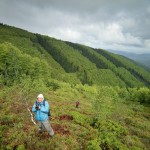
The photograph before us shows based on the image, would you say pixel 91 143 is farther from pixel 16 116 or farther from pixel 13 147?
pixel 16 116

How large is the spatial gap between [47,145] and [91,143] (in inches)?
127

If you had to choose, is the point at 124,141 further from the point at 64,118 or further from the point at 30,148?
the point at 30,148

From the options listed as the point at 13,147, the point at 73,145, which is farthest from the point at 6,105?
the point at 73,145

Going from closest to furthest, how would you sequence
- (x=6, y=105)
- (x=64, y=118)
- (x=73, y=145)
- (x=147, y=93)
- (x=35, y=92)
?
(x=73, y=145) → (x=64, y=118) → (x=6, y=105) → (x=35, y=92) → (x=147, y=93)

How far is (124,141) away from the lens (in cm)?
1661

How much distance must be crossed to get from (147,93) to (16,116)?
307 feet

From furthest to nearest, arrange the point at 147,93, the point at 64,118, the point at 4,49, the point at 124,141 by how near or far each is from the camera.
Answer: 1. the point at 147,93
2. the point at 4,49
3. the point at 64,118
4. the point at 124,141

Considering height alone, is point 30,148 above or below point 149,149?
above

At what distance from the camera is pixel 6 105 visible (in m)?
21.8

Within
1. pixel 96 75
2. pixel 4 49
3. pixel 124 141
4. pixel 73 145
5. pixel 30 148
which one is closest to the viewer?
pixel 30 148

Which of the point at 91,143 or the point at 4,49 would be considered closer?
the point at 91,143

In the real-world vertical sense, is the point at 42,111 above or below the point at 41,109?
below

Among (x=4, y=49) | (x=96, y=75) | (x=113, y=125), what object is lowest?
(x=96, y=75)

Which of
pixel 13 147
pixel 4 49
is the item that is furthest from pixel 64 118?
pixel 4 49
